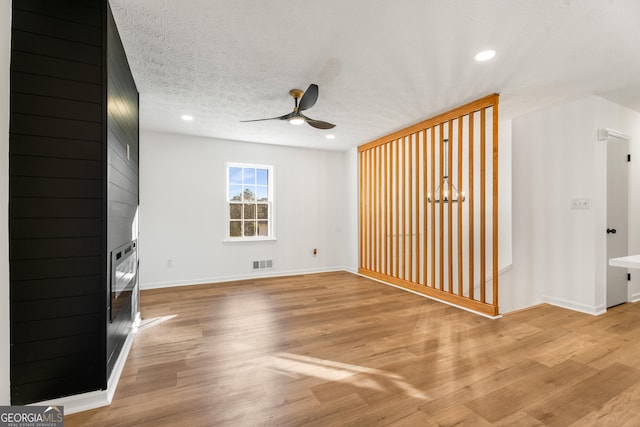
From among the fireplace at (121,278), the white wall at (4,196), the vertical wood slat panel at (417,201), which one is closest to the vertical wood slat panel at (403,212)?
the vertical wood slat panel at (417,201)

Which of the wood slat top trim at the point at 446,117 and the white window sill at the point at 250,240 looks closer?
the wood slat top trim at the point at 446,117

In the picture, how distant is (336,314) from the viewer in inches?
140

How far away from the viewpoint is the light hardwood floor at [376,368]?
177 cm

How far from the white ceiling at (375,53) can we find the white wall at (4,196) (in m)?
0.66

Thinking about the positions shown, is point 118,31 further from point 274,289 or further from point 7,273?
point 274,289

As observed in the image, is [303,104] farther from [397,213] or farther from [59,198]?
[397,213]

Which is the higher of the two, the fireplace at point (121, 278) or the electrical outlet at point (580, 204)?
the electrical outlet at point (580, 204)

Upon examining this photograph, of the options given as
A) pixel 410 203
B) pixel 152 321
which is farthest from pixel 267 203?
pixel 152 321

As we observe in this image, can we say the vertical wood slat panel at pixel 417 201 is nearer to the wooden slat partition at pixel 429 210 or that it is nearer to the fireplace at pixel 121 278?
the wooden slat partition at pixel 429 210

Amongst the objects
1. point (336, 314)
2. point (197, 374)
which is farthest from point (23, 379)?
point (336, 314)

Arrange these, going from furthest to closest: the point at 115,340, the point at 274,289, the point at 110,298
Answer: the point at 274,289 < the point at 115,340 < the point at 110,298

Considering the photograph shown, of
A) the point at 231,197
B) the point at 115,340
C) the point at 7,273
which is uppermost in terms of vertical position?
the point at 231,197

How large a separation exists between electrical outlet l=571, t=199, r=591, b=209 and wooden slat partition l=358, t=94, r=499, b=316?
92cm

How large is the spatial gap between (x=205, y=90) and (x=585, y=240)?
4.77m
